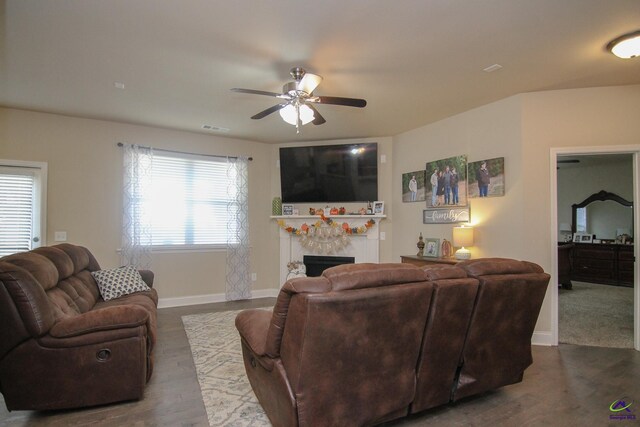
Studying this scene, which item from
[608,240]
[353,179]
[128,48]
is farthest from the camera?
[608,240]

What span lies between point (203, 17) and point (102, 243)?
3674 mm

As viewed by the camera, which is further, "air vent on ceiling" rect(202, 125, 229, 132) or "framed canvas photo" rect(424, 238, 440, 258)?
"air vent on ceiling" rect(202, 125, 229, 132)

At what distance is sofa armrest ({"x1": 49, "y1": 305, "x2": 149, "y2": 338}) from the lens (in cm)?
219

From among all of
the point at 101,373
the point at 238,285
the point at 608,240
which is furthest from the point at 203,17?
the point at 608,240

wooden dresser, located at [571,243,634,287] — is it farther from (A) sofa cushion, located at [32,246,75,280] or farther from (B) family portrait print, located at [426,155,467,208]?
(A) sofa cushion, located at [32,246,75,280]

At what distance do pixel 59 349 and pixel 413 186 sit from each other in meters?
4.45

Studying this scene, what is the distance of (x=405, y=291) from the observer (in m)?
1.78

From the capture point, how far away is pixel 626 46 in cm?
261

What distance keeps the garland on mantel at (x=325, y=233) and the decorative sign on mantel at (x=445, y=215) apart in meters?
0.92

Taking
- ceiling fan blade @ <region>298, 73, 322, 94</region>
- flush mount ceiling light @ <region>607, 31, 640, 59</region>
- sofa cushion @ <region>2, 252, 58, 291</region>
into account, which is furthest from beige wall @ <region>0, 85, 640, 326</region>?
ceiling fan blade @ <region>298, 73, 322, 94</region>

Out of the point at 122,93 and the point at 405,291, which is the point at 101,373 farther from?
the point at 122,93

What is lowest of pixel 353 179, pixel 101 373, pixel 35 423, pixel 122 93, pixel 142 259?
pixel 35 423

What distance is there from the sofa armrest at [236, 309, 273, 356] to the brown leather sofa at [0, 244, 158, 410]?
0.73 metres

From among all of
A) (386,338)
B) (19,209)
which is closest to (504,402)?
(386,338)
